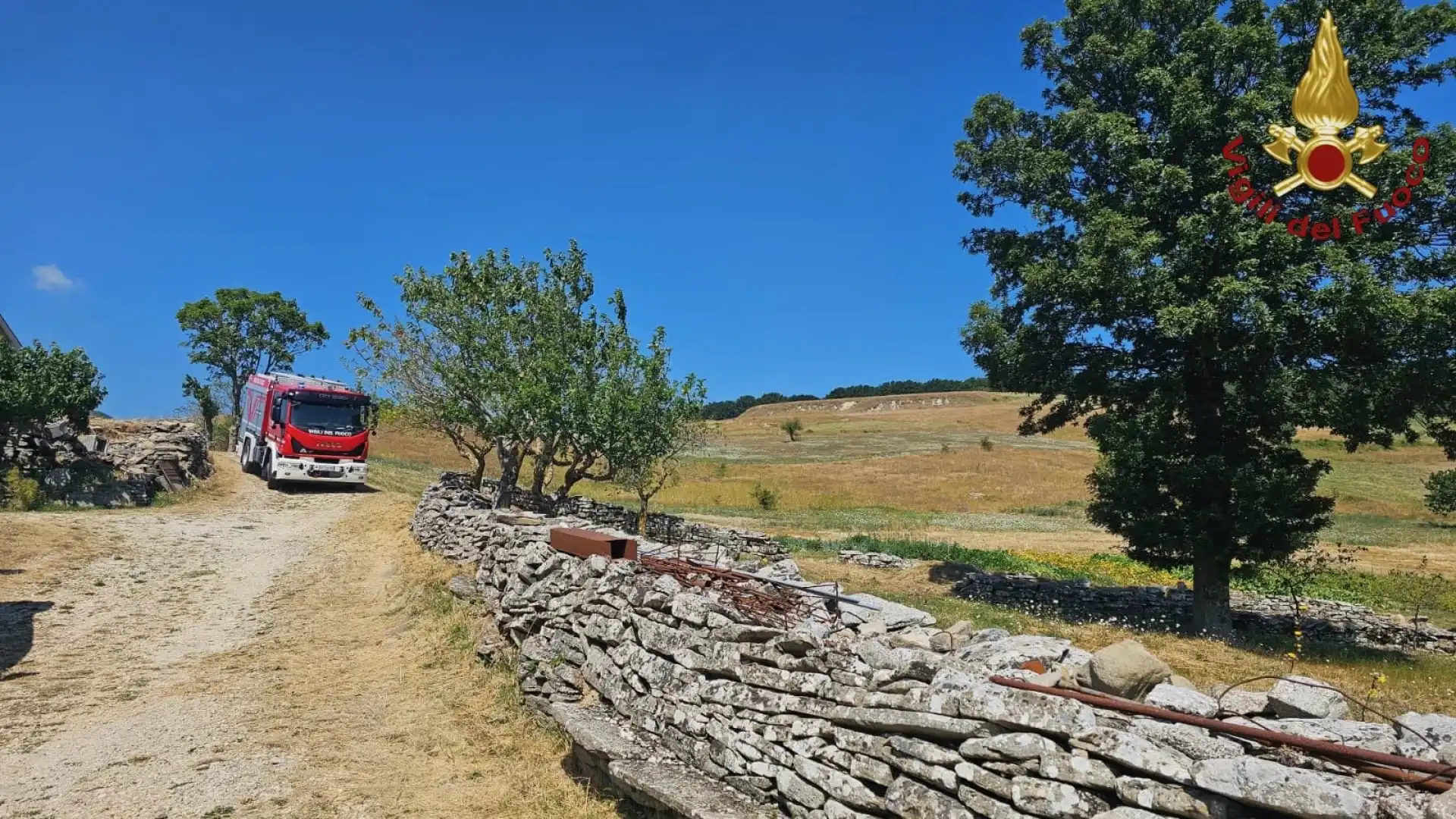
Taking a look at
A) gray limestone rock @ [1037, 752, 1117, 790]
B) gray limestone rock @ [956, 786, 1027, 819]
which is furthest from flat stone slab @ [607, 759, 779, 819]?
gray limestone rock @ [1037, 752, 1117, 790]

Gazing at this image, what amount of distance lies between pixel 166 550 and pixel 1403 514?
55967 mm

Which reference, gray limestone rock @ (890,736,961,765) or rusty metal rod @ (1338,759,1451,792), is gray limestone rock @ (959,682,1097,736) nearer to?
gray limestone rock @ (890,736,961,765)

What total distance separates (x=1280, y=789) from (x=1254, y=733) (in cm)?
34

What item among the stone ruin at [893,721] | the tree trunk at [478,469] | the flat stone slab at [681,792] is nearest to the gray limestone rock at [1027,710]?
the stone ruin at [893,721]

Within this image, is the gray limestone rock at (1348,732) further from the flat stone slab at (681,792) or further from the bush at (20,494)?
the bush at (20,494)

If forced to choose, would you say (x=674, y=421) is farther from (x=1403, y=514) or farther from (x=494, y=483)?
(x=1403, y=514)

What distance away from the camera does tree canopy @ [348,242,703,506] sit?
1936 cm

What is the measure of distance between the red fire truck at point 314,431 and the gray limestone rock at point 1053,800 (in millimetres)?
28628

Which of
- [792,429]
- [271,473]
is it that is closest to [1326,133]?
[271,473]

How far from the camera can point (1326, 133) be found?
13.2 metres

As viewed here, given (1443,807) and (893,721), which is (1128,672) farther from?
(1443,807)

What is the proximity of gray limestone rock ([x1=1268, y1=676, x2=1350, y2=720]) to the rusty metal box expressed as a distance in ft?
21.5

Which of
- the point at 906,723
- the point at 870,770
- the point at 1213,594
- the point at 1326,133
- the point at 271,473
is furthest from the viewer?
the point at 271,473

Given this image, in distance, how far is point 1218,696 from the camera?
4277mm
